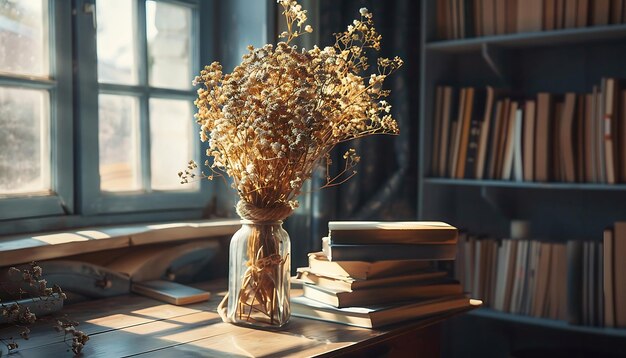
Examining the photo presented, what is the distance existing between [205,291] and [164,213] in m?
0.51

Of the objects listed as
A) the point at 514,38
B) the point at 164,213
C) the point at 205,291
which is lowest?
the point at 205,291

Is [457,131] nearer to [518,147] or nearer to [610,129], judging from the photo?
[518,147]

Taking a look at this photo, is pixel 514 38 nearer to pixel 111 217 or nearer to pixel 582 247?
pixel 582 247

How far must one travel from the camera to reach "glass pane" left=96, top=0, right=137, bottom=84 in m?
2.36

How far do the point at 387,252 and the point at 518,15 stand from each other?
1323 millimetres

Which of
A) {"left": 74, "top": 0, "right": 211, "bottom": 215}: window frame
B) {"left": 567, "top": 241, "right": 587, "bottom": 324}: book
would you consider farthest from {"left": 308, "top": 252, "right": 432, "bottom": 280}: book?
{"left": 567, "top": 241, "right": 587, "bottom": 324}: book

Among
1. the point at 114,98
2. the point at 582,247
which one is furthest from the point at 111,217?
the point at 582,247

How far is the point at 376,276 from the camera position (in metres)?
1.82

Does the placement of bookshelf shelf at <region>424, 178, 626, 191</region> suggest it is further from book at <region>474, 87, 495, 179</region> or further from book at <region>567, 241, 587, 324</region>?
book at <region>567, 241, 587, 324</region>

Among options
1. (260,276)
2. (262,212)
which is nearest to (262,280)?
(260,276)

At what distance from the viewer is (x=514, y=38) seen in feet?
8.82

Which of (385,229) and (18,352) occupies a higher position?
(385,229)

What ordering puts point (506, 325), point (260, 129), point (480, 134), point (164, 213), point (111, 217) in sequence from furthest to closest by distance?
1. point (506, 325)
2. point (480, 134)
3. point (164, 213)
4. point (111, 217)
5. point (260, 129)

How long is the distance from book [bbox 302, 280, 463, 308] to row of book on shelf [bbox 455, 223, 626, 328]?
0.86 metres
